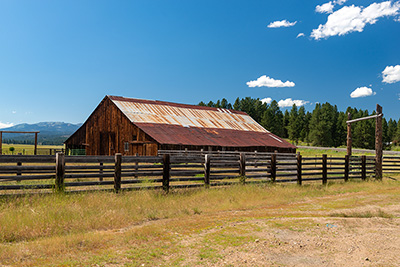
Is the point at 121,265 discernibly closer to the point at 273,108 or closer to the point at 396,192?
the point at 396,192

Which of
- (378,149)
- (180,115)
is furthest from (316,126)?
(378,149)

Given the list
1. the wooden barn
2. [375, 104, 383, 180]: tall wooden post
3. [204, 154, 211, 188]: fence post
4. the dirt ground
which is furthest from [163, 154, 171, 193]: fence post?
the wooden barn

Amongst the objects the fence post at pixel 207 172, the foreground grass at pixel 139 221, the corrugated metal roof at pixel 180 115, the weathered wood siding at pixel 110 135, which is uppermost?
the corrugated metal roof at pixel 180 115

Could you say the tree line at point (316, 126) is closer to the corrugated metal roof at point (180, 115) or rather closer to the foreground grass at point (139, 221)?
the corrugated metal roof at point (180, 115)

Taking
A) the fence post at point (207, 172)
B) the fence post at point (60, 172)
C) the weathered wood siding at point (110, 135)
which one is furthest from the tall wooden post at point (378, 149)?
the fence post at point (60, 172)

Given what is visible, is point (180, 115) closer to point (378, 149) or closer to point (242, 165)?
point (378, 149)

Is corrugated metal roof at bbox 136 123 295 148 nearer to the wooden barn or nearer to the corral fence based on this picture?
the wooden barn

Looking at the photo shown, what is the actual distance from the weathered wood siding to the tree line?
247 ft

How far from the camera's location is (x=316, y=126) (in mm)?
111625

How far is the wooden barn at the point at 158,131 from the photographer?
1372 inches

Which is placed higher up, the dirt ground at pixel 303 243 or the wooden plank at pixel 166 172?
the wooden plank at pixel 166 172

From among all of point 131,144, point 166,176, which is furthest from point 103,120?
point 166,176

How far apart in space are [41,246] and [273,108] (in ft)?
444

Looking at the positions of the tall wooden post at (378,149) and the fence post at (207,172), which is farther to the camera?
the tall wooden post at (378,149)
